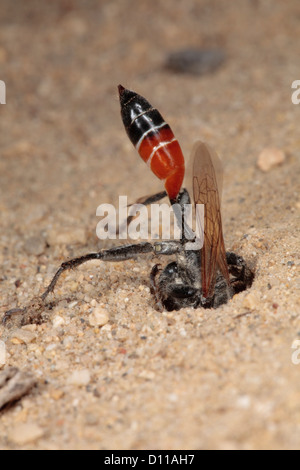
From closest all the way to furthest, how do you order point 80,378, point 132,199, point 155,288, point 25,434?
point 25,434, point 80,378, point 155,288, point 132,199

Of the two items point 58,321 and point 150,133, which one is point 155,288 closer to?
point 58,321

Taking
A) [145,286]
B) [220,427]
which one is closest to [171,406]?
[220,427]

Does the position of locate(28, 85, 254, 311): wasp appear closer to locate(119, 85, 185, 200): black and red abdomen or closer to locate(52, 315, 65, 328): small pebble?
locate(119, 85, 185, 200): black and red abdomen

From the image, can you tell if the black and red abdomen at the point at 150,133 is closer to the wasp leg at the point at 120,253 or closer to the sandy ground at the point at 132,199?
the wasp leg at the point at 120,253

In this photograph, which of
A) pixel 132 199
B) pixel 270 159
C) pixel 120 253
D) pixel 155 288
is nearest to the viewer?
pixel 120 253

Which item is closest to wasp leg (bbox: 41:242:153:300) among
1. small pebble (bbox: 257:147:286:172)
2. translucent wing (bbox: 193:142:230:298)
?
translucent wing (bbox: 193:142:230:298)

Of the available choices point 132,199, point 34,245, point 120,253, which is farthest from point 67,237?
point 120,253

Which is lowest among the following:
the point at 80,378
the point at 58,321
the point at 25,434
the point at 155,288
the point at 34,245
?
the point at 25,434

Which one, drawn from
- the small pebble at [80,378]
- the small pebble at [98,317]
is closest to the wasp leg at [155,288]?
Result: the small pebble at [98,317]
